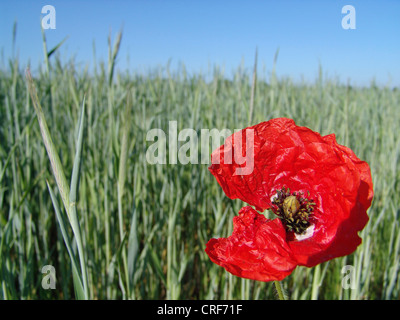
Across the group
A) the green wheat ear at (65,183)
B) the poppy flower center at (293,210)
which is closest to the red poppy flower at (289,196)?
the poppy flower center at (293,210)

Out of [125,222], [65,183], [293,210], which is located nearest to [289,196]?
[293,210]

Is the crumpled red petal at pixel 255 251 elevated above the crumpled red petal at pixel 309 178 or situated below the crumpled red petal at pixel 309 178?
below

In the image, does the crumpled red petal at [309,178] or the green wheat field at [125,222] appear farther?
the green wheat field at [125,222]

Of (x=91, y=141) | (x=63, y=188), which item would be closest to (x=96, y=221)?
(x=91, y=141)

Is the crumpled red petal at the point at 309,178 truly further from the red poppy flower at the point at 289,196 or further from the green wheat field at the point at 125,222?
the green wheat field at the point at 125,222

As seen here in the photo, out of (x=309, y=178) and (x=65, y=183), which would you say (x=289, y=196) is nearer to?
(x=309, y=178)

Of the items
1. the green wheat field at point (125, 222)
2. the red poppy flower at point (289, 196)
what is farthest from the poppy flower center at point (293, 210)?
the green wheat field at point (125, 222)

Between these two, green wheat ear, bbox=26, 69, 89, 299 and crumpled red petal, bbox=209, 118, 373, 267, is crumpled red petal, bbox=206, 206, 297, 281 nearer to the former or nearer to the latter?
crumpled red petal, bbox=209, 118, 373, 267
